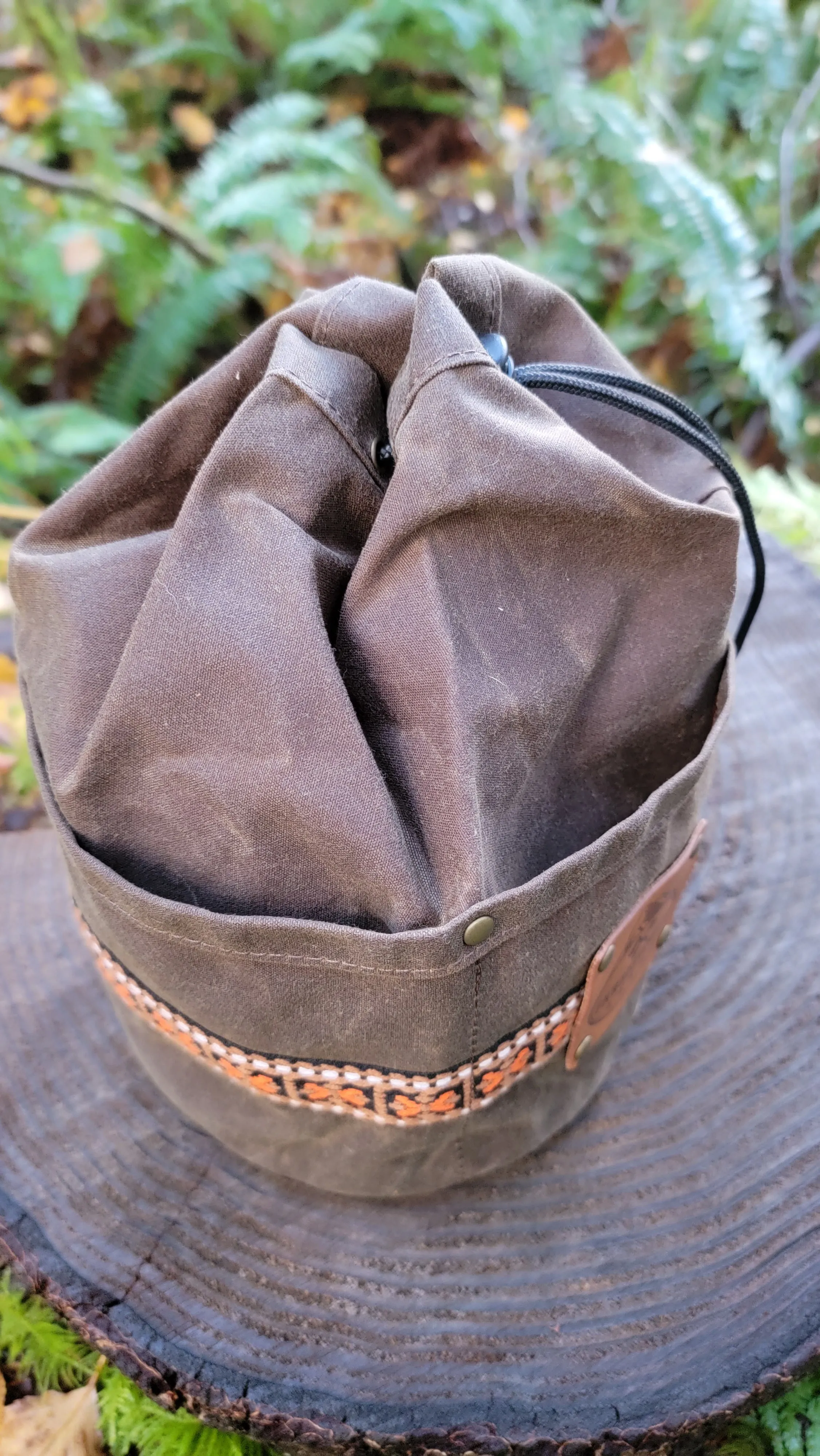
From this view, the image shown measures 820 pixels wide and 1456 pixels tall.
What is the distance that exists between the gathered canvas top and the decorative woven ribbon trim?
0.12 m

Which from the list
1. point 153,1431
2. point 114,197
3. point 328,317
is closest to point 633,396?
point 328,317

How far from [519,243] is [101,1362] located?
282 centimetres

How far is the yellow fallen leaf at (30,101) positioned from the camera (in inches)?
103

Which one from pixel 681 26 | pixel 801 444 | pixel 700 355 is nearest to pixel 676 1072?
pixel 801 444

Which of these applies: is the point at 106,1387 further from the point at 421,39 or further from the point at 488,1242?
the point at 421,39

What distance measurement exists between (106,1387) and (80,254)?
201cm

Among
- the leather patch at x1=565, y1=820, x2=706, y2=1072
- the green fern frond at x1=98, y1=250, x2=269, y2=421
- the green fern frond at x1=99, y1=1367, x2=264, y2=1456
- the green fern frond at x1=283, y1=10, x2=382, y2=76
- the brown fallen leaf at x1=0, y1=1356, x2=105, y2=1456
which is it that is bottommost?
the brown fallen leaf at x1=0, y1=1356, x2=105, y2=1456

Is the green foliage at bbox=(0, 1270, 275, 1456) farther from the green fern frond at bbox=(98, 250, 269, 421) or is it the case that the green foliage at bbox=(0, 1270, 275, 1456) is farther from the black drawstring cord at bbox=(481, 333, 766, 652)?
the green fern frond at bbox=(98, 250, 269, 421)

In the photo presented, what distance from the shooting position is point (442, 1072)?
75 centimetres

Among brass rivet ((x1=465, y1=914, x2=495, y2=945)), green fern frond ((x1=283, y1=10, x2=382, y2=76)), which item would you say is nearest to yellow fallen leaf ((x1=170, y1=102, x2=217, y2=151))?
green fern frond ((x1=283, y1=10, x2=382, y2=76))

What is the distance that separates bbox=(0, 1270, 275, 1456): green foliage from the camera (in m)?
0.93

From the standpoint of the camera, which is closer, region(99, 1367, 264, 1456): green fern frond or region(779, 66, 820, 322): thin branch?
region(99, 1367, 264, 1456): green fern frond

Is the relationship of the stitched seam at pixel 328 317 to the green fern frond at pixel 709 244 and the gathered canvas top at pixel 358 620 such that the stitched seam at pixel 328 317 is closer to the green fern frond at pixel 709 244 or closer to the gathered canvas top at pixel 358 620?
the gathered canvas top at pixel 358 620

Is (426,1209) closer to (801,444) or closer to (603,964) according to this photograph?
(603,964)
